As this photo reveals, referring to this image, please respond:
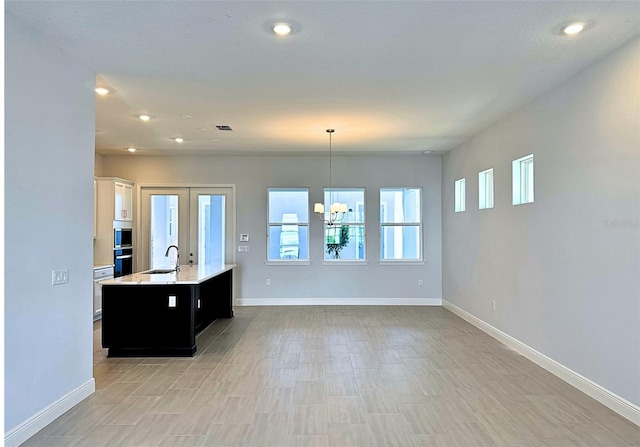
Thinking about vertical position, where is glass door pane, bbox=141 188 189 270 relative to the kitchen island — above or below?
above

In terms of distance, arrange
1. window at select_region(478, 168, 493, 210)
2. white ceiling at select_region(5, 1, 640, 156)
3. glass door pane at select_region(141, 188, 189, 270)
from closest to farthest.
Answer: white ceiling at select_region(5, 1, 640, 156)
window at select_region(478, 168, 493, 210)
glass door pane at select_region(141, 188, 189, 270)

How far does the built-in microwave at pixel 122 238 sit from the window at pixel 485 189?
228 inches

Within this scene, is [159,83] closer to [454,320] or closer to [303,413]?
[303,413]

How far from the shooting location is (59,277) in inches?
126

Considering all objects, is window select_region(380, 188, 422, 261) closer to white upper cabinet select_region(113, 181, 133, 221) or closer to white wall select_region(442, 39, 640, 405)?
white wall select_region(442, 39, 640, 405)

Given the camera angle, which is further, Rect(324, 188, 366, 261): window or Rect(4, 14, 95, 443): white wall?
Rect(324, 188, 366, 261): window

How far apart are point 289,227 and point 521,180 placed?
425 cm

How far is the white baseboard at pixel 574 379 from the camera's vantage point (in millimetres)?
3121

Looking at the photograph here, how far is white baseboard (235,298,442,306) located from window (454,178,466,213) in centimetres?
189

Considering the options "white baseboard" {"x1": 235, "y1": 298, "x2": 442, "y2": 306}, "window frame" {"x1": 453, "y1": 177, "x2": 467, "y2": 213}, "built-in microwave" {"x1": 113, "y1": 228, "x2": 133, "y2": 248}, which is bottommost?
"white baseboard" {"x1": 235, "y1": 298, "x2": 442, "y2": 306}

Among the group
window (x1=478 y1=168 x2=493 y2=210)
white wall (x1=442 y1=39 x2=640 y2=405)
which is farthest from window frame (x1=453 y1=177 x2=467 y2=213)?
white wall (x1=442 y1=39 x2=640 y2=405)

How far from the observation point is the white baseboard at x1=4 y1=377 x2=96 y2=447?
272 centimetres

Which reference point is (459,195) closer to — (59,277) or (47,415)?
(59,277)

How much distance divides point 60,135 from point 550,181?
4385 millimetres
